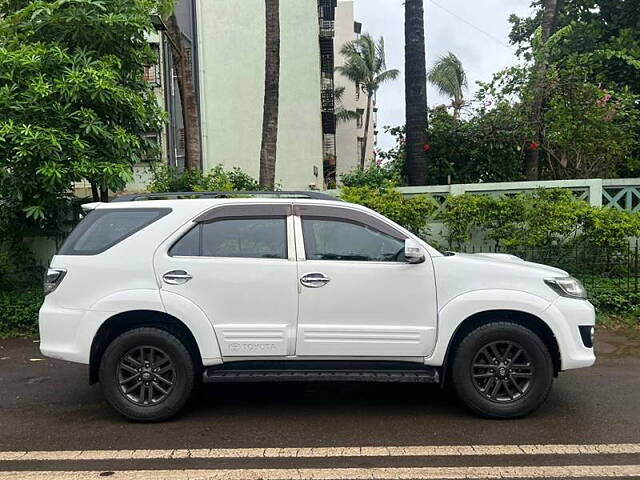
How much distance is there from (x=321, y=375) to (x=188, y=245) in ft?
4.97

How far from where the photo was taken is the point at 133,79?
8.30 metres

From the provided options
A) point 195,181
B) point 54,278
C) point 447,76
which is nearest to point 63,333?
point 54,278

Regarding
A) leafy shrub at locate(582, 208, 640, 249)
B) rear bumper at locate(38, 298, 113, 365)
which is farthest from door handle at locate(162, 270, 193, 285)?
leafy shrub at locate(582, 208, 640, 249)

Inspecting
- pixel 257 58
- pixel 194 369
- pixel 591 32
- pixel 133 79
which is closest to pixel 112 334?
pixel 194 369

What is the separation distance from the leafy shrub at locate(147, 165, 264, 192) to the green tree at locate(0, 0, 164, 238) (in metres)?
1.58

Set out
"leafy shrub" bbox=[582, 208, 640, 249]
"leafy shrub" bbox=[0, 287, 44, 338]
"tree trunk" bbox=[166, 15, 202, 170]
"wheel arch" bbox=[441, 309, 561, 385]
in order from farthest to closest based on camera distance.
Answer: "tree trunk" bbox=[166, 15, 202, 170]
"leafy shrub" bbox=[582, 208, 640, 249]
"leafy shrub" bbox=[0, 287, 44, 338]
"wheel arch" bbox=[441, 309, 561, 385]

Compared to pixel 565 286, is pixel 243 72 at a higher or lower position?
higher

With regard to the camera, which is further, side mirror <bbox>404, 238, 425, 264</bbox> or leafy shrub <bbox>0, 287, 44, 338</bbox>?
leafy shrub <bbox>0, 287, 44, 338</bbox>

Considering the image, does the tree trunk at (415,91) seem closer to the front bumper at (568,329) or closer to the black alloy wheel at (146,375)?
the front bumper at (568,329)

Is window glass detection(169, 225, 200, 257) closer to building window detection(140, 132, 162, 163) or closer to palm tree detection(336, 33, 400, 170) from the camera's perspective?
building window detection(140, 132, 162, 163)

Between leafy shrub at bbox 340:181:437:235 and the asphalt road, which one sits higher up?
leafy shrub at bbox 340:181:437:235

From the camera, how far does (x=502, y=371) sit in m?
4.62

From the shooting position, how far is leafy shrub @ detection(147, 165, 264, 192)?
30.9 feet

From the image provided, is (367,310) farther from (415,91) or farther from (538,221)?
(415,91)
